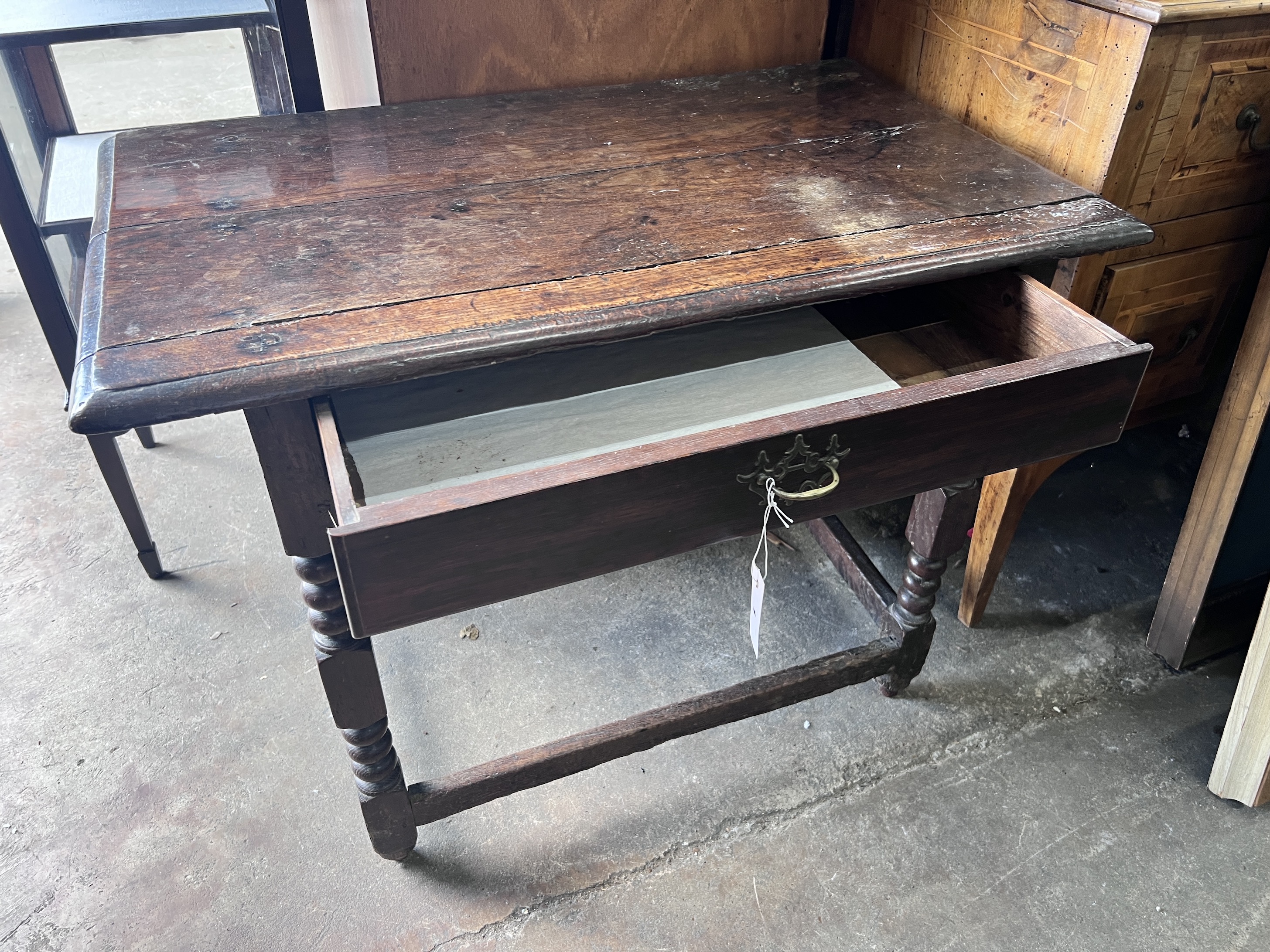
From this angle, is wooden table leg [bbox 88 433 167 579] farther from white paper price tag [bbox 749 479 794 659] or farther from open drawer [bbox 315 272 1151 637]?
white paper price tag [bbox 749 479 794 659]

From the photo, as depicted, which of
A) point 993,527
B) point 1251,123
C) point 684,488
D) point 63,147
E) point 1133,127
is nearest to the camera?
point 684,488

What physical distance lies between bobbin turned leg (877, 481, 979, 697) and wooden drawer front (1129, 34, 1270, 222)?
48cm

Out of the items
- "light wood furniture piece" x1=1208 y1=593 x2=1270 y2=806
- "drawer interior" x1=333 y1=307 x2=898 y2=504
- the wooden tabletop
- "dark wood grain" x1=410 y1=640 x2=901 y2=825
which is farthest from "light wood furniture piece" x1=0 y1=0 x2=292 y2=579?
"light wood furniture piece" x1=1208 y1=593 x2=1270 y2=806

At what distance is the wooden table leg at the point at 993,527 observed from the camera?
5.11ft

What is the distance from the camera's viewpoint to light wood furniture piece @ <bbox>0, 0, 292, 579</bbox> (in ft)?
4.73

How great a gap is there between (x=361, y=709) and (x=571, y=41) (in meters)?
1.05

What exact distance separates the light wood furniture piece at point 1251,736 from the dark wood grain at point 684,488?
56cm

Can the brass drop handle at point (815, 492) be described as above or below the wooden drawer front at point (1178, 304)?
above

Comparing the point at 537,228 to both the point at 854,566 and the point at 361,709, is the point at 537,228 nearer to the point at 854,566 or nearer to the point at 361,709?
the point at 361,709

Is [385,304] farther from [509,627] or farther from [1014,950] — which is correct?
[1014,950]

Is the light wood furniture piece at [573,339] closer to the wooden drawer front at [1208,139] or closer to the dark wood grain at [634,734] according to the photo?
the dark wood grain at [634,734]

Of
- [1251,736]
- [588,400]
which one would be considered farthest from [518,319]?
[1251,736]

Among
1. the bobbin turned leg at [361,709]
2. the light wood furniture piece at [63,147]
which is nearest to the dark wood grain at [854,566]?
the bobbin turned leg at [361,709]

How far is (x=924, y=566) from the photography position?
4.75 feet
